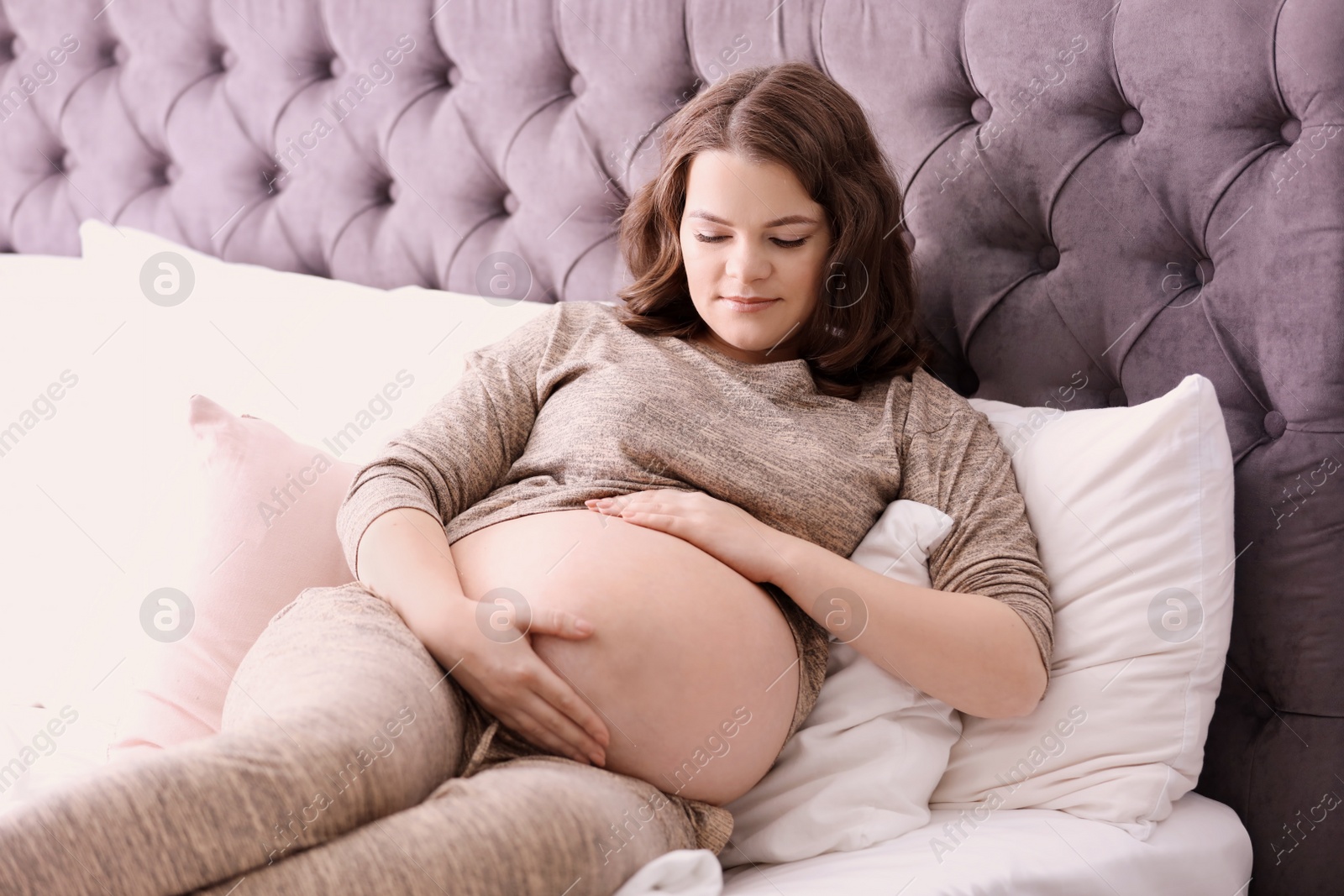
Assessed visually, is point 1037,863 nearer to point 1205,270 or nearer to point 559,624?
point 559,624

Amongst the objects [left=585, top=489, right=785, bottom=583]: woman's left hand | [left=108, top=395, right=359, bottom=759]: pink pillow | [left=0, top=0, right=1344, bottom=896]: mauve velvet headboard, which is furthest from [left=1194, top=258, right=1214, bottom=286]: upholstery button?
[left=108, top=395, right=359, bottom=759]: pink pillow

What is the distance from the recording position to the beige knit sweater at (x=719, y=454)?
1085 mm

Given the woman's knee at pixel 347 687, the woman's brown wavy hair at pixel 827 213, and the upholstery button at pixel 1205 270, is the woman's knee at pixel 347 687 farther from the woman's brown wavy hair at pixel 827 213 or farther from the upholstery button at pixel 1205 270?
the upholstery button at pixel 1205 270

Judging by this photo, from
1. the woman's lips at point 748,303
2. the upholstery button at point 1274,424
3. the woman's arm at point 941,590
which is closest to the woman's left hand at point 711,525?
the woman's arm at point 941,590

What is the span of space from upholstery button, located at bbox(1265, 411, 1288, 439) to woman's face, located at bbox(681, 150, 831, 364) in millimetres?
501

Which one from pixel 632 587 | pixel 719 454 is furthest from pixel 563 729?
pixel 719 454

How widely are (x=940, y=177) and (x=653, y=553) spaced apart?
64 cm

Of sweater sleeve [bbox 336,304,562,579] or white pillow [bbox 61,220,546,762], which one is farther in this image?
white pillow [bbox 61,220,546,762]

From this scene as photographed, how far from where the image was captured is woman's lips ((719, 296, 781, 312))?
1169 mm

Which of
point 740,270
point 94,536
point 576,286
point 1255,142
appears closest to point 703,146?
point 740,270

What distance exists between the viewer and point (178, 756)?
0.70 m

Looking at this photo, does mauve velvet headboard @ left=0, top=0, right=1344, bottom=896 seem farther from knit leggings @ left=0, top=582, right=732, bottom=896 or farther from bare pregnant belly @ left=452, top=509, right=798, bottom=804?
knit leggings @ left=0, top=582, right=732, bottom=896

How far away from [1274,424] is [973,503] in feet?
1.09

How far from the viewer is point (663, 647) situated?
3.04ft
